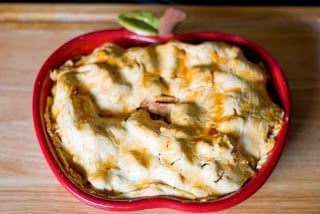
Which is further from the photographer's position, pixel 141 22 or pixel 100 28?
pixel 100 28

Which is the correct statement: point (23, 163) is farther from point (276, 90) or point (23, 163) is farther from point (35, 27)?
point (276, 90)

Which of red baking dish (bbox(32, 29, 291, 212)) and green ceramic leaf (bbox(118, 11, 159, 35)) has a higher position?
green ceramic leaf (bbox(118, 11, 159, 35))

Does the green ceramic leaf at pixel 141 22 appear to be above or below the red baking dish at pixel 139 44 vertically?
above

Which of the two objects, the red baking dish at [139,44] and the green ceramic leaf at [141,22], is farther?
the green ceramic leaf at [141,22]

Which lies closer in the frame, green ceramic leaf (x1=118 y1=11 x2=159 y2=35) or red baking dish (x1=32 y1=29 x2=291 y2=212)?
red baking dish (x1=32 y1=29 x2=291 y2=212)
